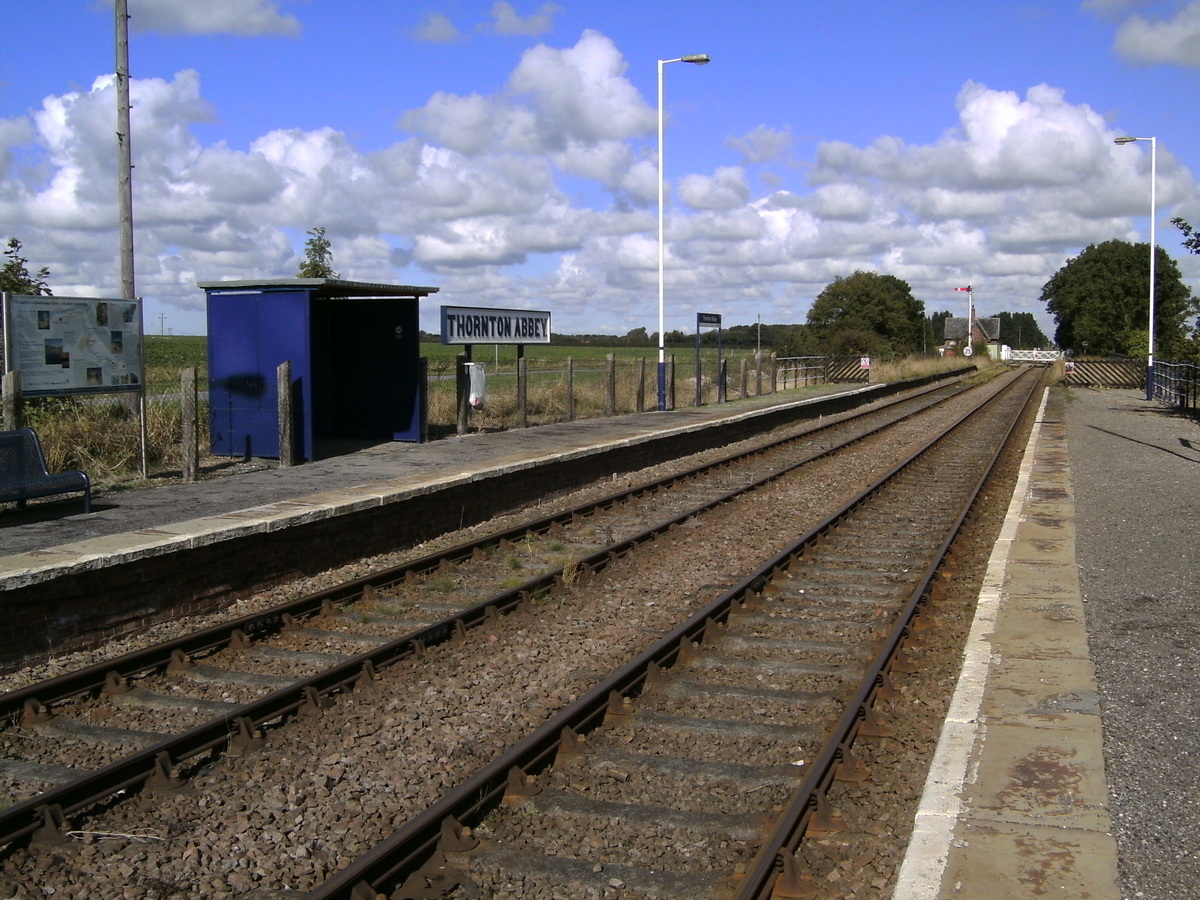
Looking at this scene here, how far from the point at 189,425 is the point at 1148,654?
10109 mm

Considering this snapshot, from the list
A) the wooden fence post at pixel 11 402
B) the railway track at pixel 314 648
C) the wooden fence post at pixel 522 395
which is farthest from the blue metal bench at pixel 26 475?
the wooden fence post at pixel 522 395

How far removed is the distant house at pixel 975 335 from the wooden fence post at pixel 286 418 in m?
93.0

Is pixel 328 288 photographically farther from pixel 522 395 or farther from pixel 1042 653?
pixel 1042 653

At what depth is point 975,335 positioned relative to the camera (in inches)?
5827

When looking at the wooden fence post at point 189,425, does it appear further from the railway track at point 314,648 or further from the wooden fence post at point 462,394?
the wooden fence post at point 462,394

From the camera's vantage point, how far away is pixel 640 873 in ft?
14.0

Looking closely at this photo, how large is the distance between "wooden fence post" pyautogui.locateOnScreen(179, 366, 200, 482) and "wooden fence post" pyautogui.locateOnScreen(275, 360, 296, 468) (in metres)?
1.07

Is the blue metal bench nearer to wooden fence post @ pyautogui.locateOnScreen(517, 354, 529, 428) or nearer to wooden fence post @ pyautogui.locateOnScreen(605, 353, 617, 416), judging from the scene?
wooden fence post @ pyautogui.locateOnScreen(517, 354, 529, 428)

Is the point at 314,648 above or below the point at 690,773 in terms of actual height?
above

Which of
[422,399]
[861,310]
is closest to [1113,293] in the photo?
[861,310]

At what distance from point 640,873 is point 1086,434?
73.9ft

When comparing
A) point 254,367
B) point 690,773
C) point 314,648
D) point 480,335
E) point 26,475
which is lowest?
point 690,773

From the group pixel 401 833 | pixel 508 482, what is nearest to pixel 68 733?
pixel 401 833

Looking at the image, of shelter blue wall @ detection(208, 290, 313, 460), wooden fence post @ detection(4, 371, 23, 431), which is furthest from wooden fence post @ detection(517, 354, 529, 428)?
wooden fence post @ detection(4, 371, 23, 431)
